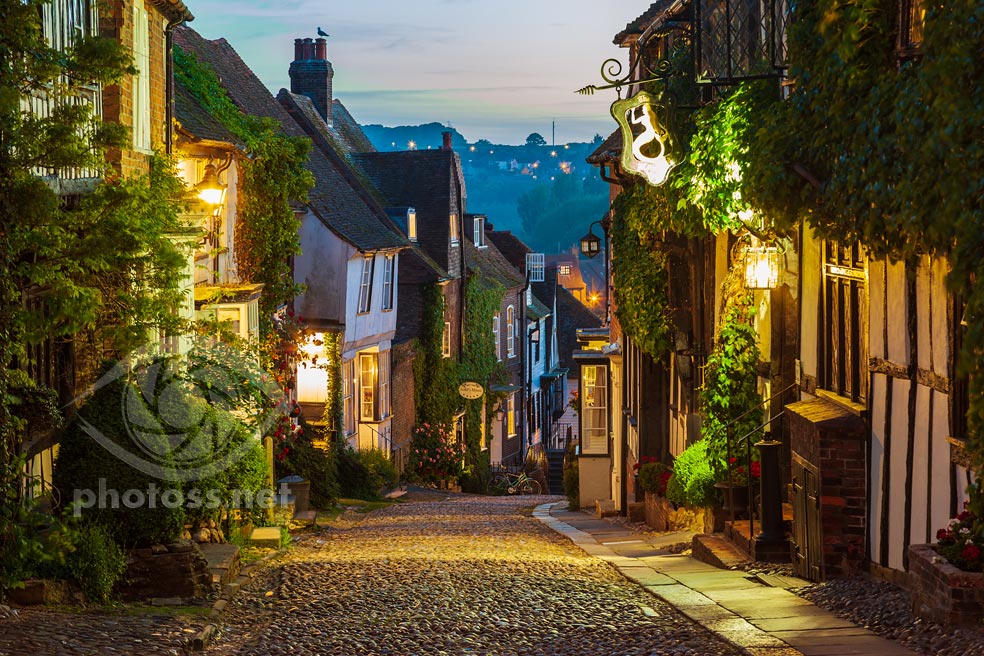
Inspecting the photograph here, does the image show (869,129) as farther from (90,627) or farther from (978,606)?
(90,627)

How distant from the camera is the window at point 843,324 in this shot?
10.8 m

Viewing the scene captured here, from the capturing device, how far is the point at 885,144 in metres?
8.20

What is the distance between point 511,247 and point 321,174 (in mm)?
19682

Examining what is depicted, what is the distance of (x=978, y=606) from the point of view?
7.37m

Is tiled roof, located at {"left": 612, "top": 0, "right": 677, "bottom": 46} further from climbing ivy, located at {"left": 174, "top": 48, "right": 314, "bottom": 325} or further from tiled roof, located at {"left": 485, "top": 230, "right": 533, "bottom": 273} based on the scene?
tiled roof, located at {"left": 485, "top": 230, "right": 533, "bottom": 273}

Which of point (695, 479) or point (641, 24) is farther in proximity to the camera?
point (641, 24)

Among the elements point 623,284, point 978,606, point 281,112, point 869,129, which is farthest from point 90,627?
point 281,112

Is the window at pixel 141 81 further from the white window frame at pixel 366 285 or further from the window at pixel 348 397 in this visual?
the white window frame at pixel 366 285

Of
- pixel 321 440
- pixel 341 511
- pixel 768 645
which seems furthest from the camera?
pixel 321 440

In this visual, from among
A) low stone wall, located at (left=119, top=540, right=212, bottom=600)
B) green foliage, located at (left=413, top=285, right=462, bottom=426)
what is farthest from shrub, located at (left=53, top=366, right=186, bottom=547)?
green foliage, located at (left=413, top=285, right=462, bottom=426)

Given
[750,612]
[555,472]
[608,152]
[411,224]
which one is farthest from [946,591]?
[555,472]

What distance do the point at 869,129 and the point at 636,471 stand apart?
39.8 ft

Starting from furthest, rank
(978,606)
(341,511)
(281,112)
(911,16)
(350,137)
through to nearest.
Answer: (350,137), (281,112), (341,511), (911,16), (978,606)

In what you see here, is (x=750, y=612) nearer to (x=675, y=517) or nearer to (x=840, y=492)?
(x=840, y=492)
